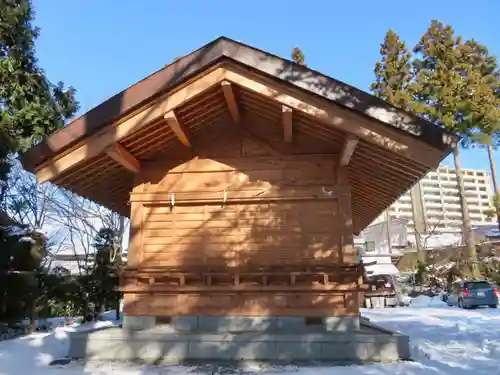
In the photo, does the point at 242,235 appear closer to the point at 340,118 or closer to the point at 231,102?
the point at 231,102

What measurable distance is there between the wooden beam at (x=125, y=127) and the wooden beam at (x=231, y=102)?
0.47ft

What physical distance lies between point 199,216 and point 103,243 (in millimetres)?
9377

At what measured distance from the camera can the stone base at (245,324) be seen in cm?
666

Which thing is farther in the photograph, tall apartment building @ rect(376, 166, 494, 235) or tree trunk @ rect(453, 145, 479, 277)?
tall apartment building @ rect(376, 166, 494, 235)

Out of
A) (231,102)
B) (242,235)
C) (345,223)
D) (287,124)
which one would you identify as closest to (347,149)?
(287,124)

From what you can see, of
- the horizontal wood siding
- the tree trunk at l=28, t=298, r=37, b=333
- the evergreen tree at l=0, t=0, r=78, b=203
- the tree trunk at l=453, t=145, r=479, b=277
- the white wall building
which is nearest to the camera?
the horizontal wood siding

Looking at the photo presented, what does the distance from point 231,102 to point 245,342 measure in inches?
152

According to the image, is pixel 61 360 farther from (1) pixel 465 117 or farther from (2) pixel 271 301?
(1) pixel 465 117

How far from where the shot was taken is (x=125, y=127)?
6.77m

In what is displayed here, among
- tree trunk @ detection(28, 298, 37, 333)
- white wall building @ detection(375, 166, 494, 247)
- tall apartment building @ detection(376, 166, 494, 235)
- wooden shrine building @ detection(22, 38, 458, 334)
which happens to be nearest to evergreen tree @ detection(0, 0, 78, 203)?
tree trunk @ detection(28, 298, 37, 333)

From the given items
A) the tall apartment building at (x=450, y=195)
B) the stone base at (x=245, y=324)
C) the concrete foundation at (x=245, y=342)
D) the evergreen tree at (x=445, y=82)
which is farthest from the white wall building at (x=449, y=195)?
the concrete foundation at (x=245, y=342)

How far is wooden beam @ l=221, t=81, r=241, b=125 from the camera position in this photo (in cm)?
675

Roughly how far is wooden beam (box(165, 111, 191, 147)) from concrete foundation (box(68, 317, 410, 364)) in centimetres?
310

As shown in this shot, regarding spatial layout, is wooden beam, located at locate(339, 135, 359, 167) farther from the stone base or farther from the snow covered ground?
the snow covered ground
